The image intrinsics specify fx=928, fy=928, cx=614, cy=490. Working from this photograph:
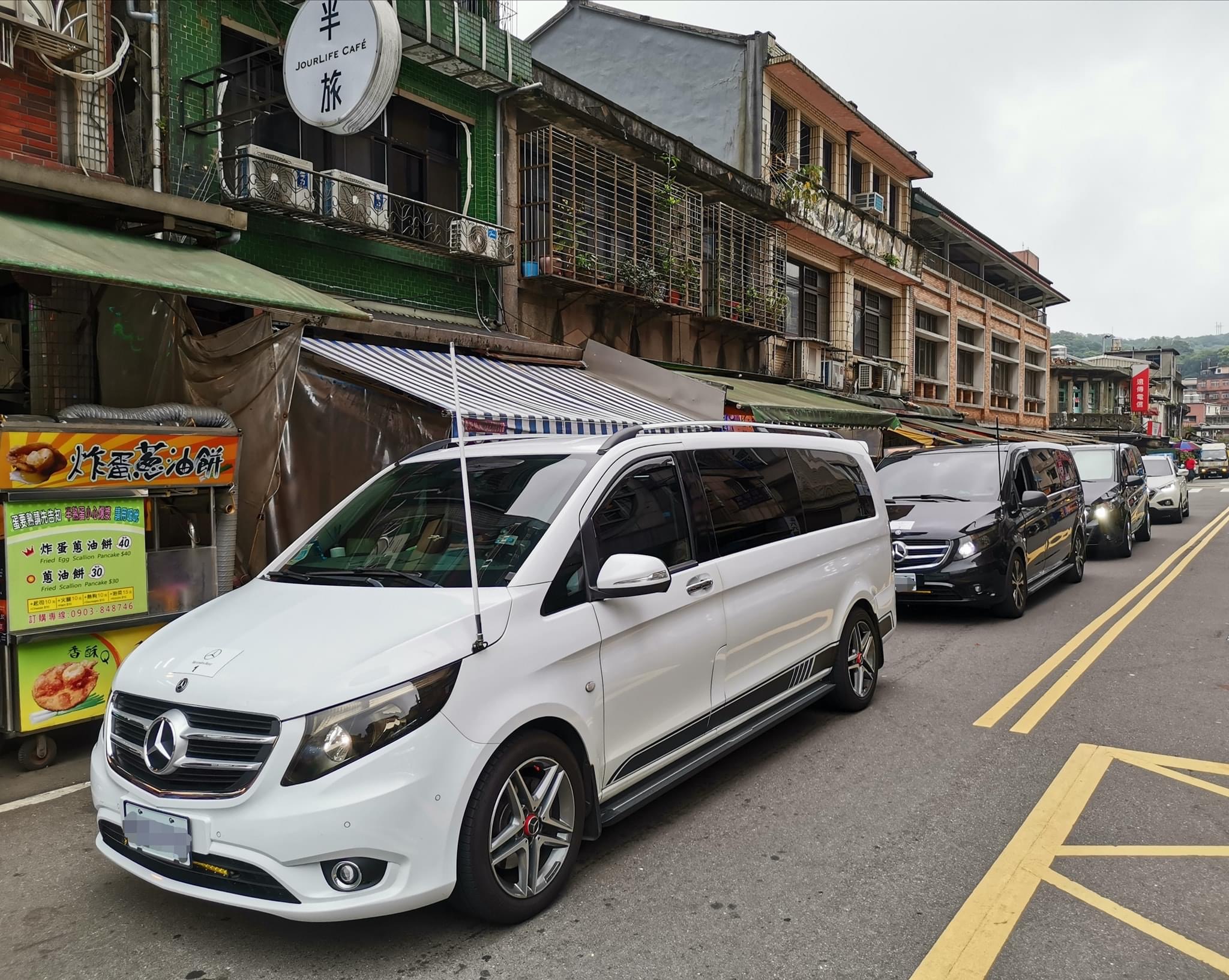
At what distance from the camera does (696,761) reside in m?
4.46

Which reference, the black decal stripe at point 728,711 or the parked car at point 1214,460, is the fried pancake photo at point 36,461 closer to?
the black decal stripe at point 728,711

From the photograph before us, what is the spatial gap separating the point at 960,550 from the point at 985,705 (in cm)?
309

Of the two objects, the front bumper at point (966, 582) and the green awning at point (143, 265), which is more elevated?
the green awning at point (143, 265)

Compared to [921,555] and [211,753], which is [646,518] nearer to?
[211,753]

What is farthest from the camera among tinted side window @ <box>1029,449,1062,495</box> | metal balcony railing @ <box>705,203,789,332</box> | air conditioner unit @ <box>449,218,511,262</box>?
metal balcony railing @ <box>705,203,789,332</box>

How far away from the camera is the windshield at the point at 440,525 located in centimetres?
392

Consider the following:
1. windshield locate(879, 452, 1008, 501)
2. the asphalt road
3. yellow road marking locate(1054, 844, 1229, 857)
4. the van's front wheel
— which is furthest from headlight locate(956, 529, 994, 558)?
the van's front wheel

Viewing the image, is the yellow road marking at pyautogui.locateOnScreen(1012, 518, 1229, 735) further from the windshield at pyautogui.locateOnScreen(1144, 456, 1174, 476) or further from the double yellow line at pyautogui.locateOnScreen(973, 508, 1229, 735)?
the windshield at pyautogui.locateOnScreen(1144, 456, 1174, 476)

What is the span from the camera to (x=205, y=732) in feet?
10.5

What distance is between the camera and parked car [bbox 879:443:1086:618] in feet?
30.4

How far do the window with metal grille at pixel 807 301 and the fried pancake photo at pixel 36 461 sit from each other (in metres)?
17.7

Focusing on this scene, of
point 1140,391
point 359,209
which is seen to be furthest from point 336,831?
point 1140,391

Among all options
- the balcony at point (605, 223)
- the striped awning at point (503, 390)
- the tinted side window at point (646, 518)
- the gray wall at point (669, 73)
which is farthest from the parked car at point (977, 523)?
the gray wall at point (669, 73)

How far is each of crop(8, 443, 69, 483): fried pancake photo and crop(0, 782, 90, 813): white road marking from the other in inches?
70.1
